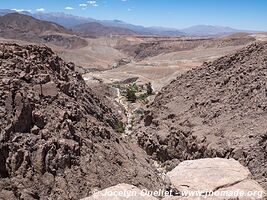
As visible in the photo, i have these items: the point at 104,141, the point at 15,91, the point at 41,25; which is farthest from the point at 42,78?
the point at 41,25

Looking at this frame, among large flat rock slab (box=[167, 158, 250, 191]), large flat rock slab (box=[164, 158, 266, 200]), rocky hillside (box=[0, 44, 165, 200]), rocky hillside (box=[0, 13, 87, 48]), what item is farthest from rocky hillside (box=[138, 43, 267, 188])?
rocky hillside (box=[0, 13, 87, 48])

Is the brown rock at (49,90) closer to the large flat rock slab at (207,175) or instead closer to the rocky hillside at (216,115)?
the rocky hillside at (216,115)

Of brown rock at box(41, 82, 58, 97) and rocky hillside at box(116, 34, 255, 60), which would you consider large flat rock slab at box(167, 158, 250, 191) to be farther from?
rocky hillside at box(116, 34, 255, 60)

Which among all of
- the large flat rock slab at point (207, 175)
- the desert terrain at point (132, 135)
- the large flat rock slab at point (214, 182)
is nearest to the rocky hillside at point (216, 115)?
the desert terrain at point (132, 135)

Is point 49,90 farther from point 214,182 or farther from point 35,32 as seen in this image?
point 35,32

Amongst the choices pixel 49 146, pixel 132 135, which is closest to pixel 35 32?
pixel 132 135
